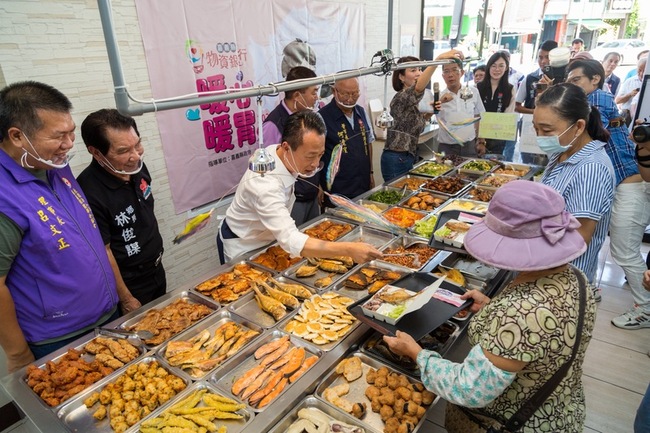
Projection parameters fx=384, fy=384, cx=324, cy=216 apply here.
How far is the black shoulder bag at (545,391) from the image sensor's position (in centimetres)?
139

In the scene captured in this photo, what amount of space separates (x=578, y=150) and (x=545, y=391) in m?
1.76

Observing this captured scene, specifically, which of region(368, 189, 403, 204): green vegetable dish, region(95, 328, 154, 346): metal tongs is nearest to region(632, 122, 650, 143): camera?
region(368, 189, 403, 204): green vegetable dish

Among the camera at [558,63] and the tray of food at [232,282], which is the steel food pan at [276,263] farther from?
the camera at [558,63]

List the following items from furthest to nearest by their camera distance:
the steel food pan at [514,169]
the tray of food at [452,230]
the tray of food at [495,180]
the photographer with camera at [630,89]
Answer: the photographer with camera at [630,89]
the steel food pan at [514,169]
the tray of food at [495,180]
the tray of food at [452,230]

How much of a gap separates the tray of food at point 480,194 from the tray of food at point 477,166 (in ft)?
1.81

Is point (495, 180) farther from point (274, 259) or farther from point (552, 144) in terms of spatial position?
point (274, 259)

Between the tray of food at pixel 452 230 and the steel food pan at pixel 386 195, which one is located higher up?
the tray of food at pixel 452 230

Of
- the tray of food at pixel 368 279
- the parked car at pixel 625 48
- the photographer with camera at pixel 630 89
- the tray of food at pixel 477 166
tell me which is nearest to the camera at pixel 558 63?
the tray of food at pixel 477 166

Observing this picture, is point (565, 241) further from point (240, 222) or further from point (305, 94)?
point (305, 94)

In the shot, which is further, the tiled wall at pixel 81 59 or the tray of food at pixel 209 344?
the tiled wall at pixel 81 59

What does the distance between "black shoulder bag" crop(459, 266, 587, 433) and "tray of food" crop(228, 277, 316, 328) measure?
3.87 ft

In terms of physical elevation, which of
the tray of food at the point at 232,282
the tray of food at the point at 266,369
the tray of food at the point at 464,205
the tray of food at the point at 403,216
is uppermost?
the tray of food at the point at 464,205

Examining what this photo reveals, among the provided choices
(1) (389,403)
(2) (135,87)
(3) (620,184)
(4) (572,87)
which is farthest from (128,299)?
(3) (620,184)

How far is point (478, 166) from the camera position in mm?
4742
